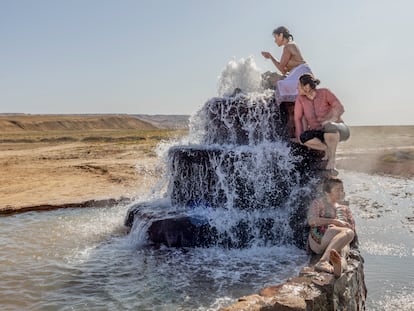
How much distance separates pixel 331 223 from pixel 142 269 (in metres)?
2.60

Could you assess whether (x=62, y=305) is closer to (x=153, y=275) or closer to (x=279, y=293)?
(x=153, y=275)

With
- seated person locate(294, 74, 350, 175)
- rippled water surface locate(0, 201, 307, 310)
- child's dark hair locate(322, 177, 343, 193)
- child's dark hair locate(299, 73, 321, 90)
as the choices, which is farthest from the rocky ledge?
child's dark hair locate(299, 73, 321, 90)

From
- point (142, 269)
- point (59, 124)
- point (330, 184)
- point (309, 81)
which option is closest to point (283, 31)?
point (309, 81)

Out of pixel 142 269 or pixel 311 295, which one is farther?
pixel 142 269

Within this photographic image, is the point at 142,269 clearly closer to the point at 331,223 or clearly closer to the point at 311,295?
the point at 331,223

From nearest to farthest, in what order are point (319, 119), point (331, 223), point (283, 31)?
point (331, 223) < point (319, 119) < point (283, 31)

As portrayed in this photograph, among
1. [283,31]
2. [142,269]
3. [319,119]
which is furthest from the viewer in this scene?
[283,31]

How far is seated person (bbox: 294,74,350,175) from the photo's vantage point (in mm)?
5613

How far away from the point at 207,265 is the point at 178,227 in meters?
1.14

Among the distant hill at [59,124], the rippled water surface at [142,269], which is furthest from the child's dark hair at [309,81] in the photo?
the distant hill at [59,124]

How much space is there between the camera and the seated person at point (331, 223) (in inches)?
173

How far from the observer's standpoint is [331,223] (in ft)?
15.1

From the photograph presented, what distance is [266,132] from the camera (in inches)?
326

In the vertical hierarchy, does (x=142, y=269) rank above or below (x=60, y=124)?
below
